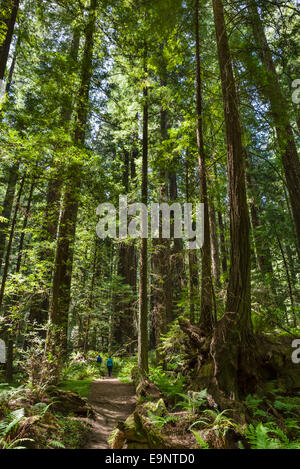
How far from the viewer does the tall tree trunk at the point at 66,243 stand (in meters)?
8.38

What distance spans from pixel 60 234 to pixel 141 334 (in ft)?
15.5

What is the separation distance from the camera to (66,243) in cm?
941

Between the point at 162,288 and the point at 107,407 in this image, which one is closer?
the point at 107,407

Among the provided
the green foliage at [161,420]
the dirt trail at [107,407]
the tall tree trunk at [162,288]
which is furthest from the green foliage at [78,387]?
the green foliage at [161,420]

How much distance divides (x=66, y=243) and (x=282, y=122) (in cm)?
787

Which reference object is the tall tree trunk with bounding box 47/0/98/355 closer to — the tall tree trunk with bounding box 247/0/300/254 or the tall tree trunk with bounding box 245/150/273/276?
the tall tree trunk with bounding box 247/0/300/254

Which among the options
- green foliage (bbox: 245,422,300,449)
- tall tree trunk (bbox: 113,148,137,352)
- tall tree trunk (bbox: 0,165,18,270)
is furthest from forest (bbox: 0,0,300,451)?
tall tree trunk (bbox: 113,148,137,352)

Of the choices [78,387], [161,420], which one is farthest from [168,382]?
[161,420]

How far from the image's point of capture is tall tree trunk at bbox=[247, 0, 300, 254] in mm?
6543

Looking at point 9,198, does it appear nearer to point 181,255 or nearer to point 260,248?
point 181,255

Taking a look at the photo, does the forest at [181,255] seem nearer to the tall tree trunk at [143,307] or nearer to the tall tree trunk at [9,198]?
the tall tree trunk at [143,307]

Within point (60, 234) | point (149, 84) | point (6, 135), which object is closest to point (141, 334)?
point (60, 234)

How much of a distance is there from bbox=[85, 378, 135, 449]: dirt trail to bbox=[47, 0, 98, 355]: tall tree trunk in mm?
1871
